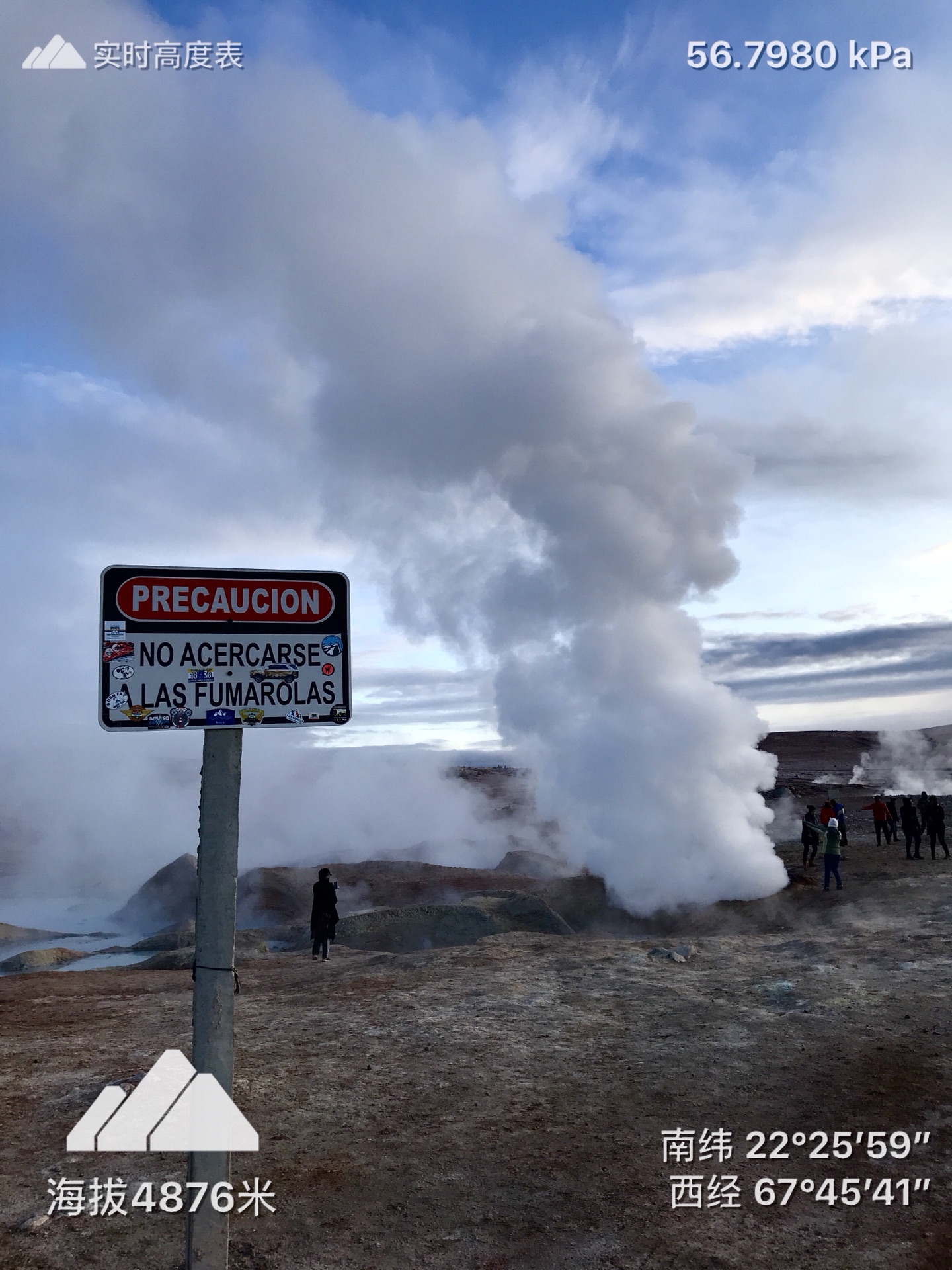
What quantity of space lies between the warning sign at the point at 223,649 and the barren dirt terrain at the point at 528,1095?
3.57 metres

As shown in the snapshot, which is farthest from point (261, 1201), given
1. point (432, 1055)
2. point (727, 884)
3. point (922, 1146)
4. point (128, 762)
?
point (128, 762)

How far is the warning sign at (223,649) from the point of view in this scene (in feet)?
11.8

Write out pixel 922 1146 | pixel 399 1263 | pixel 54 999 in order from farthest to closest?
pixel 54 999, pixel 922 1146, pixel 399 1263

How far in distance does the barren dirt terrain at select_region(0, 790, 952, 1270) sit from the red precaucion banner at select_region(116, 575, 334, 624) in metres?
3.93

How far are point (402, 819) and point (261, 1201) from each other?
3622cm

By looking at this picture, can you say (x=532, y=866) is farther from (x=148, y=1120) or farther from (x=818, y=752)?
(x=818, y=752)

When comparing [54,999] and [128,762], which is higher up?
[128,762]

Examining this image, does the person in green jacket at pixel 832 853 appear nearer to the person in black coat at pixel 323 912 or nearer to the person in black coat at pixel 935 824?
the person in black coat at pixel 935 824

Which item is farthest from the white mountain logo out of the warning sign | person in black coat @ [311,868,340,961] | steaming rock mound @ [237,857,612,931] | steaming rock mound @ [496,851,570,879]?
steaming rock mound @ [496,851,570,879]

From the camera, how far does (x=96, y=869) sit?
122 feet

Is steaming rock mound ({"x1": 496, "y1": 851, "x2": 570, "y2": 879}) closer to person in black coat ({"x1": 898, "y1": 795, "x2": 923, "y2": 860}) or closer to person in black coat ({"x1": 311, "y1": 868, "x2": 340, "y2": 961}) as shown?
person in black coat ({"x1": 898, "y1": 795, "x2": 923, "y2": 860})

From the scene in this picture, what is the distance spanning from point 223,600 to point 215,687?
1.34ft

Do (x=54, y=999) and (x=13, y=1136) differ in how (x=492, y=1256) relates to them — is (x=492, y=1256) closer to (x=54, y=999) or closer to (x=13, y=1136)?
(x=13, y=1136)

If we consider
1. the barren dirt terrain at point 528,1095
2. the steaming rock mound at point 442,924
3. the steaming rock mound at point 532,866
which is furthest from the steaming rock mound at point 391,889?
the barren dirt terrain at point 528,1095
